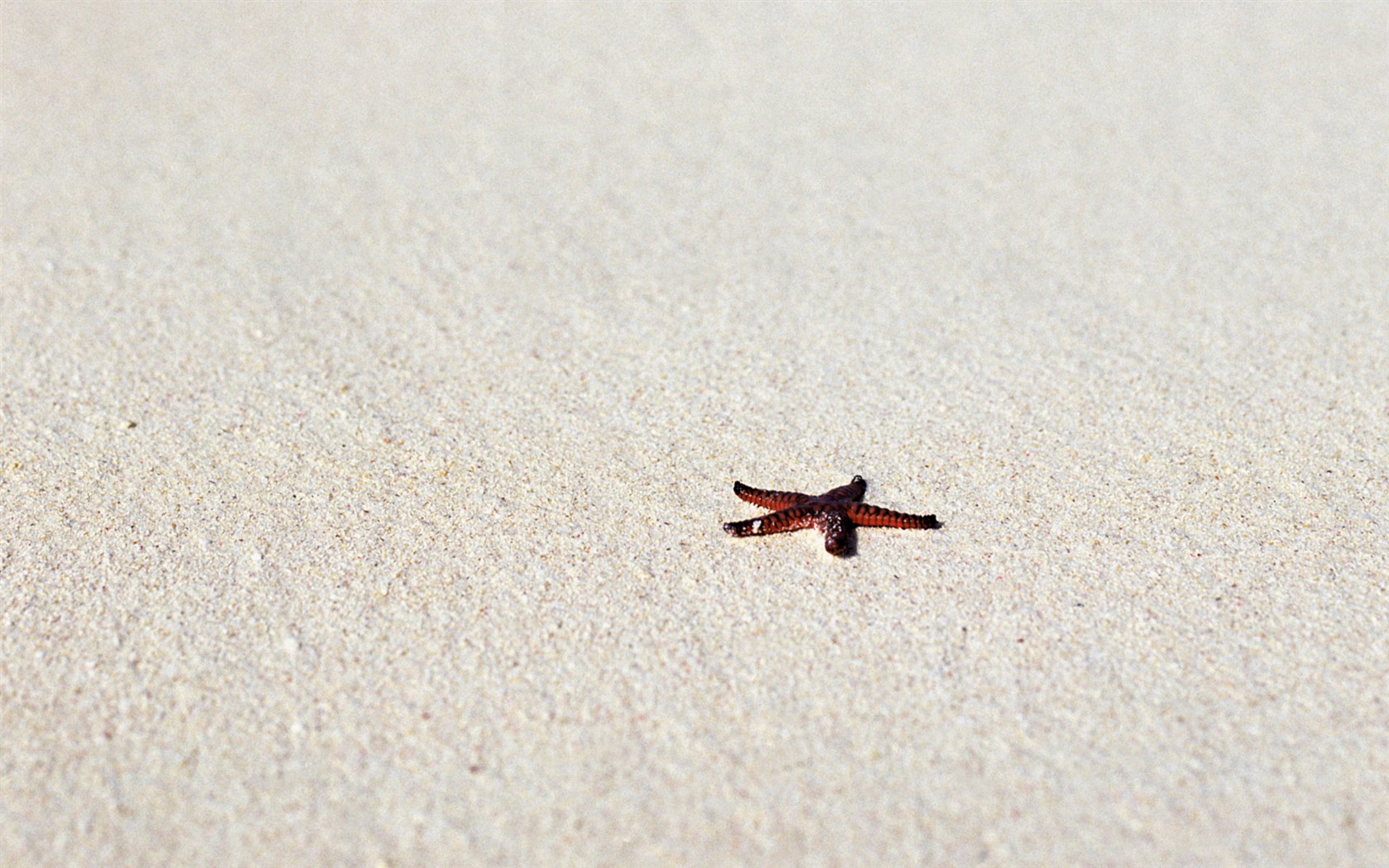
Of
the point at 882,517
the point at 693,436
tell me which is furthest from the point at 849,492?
the point at 693,436

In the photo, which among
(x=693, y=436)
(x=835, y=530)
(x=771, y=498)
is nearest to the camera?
(x=835, y=530)

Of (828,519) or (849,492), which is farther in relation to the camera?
(849,492)

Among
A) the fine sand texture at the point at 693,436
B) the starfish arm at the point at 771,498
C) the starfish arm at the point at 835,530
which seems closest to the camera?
the fine sand texture at the point at 693,436

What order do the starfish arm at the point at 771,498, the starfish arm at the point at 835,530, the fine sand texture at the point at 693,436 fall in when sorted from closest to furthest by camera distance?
the fine sand texture at the point at 693,436, the starfish arm at the point at 835,530, the starfish arm at the point at 771,498

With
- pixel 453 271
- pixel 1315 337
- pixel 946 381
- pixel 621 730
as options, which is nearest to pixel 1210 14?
pixel 1315 337

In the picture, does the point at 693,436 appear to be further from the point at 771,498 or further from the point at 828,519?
the point at 828,519

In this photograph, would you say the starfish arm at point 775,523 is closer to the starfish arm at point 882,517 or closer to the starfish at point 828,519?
the starfish at point 828,519

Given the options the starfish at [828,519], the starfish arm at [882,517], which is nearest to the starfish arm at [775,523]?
the starfish at [828,519]
